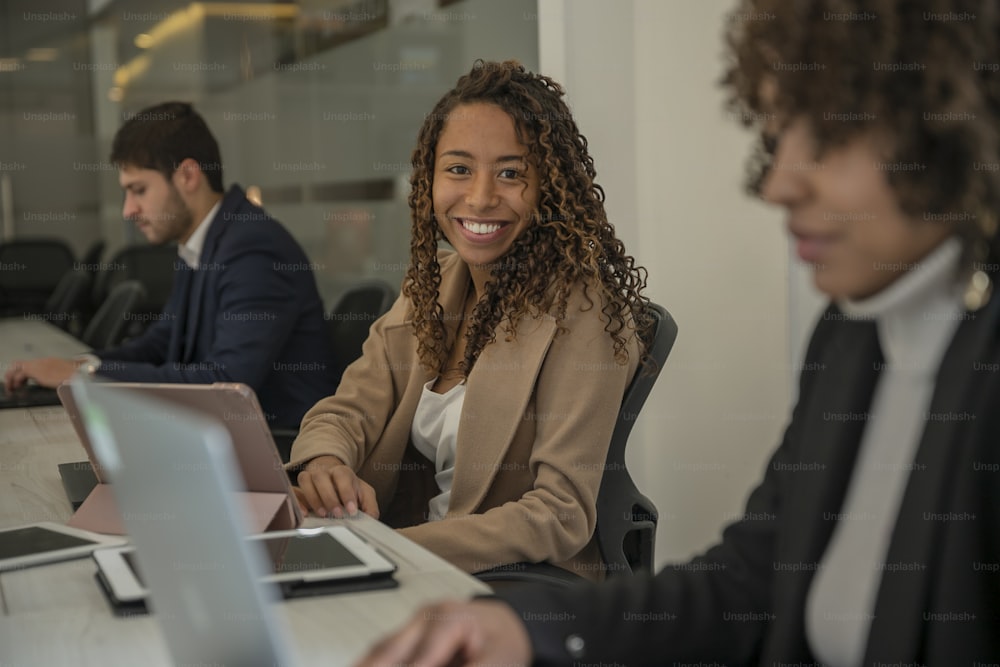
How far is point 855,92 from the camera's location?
0.98 meters

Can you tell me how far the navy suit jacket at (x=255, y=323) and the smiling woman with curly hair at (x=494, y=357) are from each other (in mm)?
753

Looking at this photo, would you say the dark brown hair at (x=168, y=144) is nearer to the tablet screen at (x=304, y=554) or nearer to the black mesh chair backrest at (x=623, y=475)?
the black mesh chair backrest at (x=623, y=475)

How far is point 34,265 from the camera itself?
25.0 ft

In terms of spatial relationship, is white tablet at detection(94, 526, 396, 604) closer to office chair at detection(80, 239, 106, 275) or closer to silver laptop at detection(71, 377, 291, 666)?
silver laptop at detection(71, 377, 291, 666)

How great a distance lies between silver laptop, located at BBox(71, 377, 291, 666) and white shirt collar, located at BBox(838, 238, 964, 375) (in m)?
0.60

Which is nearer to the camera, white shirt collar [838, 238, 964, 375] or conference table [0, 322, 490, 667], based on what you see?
white shirt collar [838, 238, 964, 375]

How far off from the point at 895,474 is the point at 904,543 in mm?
98

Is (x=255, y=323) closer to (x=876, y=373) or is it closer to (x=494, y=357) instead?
(x=494, y=357)

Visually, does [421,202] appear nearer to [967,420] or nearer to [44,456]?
[44,456]

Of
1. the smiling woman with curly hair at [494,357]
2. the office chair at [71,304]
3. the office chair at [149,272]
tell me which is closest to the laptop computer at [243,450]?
the smiling woman with curly hair at [494,357]

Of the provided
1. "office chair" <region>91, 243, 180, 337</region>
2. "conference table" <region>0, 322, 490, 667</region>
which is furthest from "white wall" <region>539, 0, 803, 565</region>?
"office chair" <region>91, 243, 180, 337</region>

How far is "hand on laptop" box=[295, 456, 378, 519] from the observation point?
1.79 m

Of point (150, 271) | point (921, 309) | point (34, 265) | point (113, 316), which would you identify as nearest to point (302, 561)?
point (921, 309)

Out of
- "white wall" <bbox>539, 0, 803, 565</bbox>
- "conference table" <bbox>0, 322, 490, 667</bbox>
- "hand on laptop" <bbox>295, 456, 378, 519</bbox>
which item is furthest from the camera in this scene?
"white wall" <bbox>539, 0, 803, 565</bbox>
